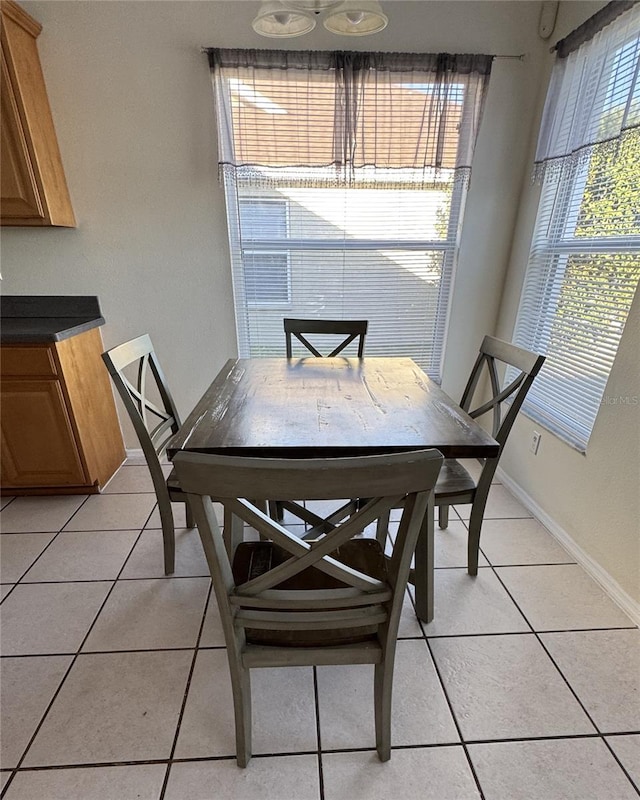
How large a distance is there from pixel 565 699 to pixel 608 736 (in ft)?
0.39

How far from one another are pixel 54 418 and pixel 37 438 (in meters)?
0.16

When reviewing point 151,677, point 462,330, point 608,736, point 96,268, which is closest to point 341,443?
point 151,677

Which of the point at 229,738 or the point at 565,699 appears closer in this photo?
the point at 229,738

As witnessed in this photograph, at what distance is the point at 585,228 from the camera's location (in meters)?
1.82

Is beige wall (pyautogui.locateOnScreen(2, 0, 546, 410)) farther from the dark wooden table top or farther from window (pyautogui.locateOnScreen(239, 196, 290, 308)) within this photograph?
the dark wooden table top

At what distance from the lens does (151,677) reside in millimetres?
1290

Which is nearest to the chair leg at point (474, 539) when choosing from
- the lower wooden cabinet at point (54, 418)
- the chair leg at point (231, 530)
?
the chair leg at point (231, 530)

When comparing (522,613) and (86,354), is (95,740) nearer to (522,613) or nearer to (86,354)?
(522,613)

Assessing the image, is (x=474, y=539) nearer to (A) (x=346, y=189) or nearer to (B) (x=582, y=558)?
(B) (x=582, y=558)

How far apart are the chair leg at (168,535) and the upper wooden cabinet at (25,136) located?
157cm

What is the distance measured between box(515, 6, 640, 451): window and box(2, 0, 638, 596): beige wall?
0.48ft

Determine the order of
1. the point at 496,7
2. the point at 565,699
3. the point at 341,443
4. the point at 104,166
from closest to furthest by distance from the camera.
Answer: the point at 341,443 < the point at 565,699 < the point at 496,7 < the point at 104,166

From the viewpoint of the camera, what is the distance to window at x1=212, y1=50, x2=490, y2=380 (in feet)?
6.58

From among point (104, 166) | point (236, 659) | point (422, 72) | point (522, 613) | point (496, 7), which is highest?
point (496, 7)
